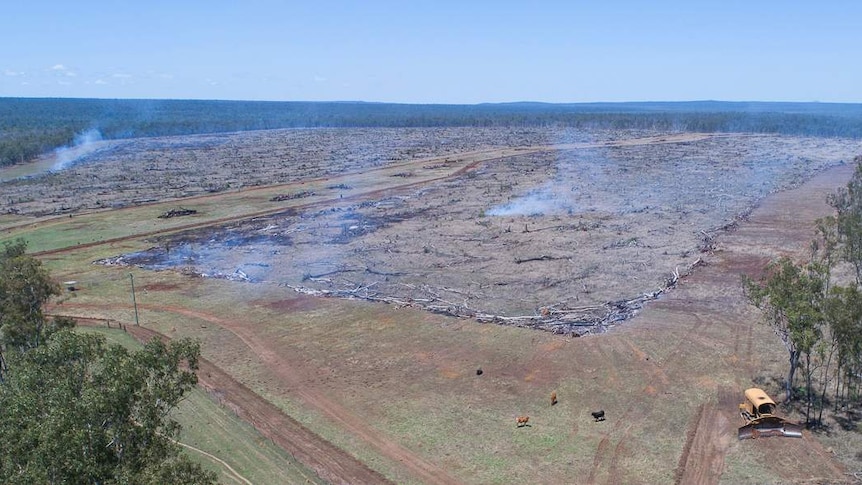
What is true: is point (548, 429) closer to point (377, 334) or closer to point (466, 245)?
point (377, 334)

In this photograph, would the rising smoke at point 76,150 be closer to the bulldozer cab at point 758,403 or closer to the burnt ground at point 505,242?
the burnt ground at point 505,242

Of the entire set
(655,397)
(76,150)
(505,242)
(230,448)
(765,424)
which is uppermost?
(76,150)

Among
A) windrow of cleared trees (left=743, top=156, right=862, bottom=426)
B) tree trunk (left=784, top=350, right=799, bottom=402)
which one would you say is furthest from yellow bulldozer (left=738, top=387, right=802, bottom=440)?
tree trunk (left=784, top=350, right=799, bottom=402)

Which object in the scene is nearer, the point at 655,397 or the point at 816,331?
the point at 816,331

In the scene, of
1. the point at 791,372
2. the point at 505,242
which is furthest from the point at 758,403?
the point at 505,242

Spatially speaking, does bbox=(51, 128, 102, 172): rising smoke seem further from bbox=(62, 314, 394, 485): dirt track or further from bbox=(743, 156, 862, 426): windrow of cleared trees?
bbox=(743, 156, 862, 426): windrow of cleared trees

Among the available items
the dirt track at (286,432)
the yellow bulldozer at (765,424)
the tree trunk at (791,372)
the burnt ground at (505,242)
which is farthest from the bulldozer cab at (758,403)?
the dirt track at (286,432)

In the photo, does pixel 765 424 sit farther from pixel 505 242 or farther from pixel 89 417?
Result: pixel 505 242
